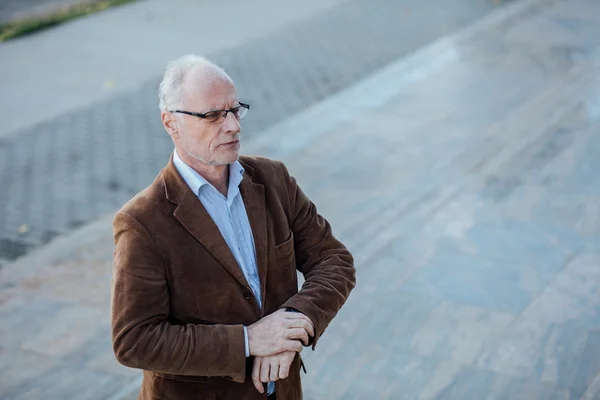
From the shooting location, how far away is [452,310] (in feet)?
20.9

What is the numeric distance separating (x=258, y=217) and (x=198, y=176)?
10.8 inches

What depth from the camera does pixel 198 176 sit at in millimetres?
3168

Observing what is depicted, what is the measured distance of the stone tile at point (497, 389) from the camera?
538 cm

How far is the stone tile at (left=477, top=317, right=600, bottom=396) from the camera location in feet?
18.2

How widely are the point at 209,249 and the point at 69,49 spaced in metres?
10.7

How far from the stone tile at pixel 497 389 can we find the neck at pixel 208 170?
2.82m

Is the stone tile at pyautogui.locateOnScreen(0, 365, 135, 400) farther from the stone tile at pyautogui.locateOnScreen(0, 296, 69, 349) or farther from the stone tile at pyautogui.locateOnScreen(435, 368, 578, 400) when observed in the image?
the stone tile at pyautogui.locateOnScreen(435, 368, 578, 400)

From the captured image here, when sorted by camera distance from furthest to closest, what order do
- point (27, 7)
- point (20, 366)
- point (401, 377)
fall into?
1. point (27, 7)
2. point (20, 366)
3. point (401, 377)

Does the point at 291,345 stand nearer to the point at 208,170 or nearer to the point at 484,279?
the point at 208,170

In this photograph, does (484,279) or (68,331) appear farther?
(484,279)

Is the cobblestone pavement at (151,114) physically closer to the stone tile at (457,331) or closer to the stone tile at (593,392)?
the stone tile at (457,331)

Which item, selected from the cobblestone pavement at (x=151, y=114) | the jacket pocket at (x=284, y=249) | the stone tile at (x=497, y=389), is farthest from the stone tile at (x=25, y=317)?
the jacket pocket at (x=284, y=249)

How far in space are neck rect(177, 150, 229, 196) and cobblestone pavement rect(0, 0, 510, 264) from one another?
4.95 meters

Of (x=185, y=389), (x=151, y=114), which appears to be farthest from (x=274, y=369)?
(x=151, y=114)
